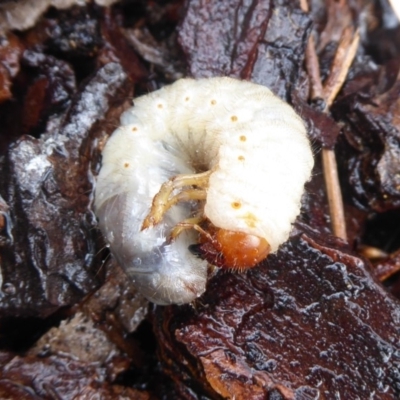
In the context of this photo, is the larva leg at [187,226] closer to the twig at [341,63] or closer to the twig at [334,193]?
the twig at [334,193]

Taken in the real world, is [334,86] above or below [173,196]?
above

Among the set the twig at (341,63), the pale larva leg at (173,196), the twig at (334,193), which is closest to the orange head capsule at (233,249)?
the pale larva leg at (173,196)

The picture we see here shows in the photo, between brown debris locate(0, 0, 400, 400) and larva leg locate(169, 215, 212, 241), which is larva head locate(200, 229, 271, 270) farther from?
brown debris locate(0, 0, 400, 400)

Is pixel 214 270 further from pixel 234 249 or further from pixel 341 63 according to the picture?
pixel 341 63

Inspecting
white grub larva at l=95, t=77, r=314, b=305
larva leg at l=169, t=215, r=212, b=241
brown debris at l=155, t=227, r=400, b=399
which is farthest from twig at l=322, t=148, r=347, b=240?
larva leg at l=169, t=215, r=212, b=241

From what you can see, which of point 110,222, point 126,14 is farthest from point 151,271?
point 126,14

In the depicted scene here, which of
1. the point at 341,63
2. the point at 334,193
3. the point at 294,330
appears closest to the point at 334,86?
the point at 341,63

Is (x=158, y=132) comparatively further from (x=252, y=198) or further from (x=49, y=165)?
(x=252, y=198)

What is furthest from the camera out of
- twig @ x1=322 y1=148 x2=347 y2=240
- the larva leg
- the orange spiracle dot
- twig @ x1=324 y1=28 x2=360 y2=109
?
twig @ x1=324 y1=28 x2=360 y2=109
